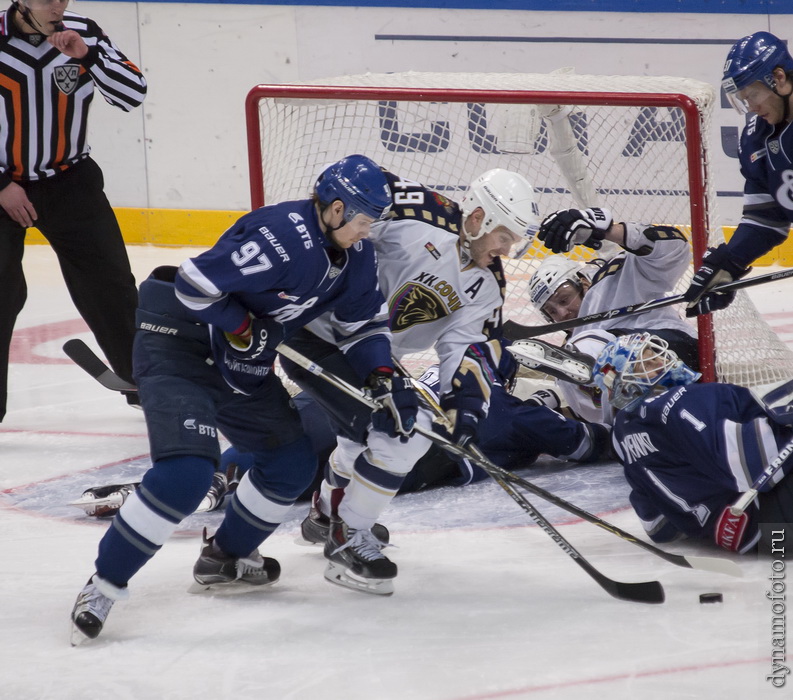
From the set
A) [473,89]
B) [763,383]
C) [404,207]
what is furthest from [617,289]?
[404,207]

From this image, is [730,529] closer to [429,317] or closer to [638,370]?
[638,370]

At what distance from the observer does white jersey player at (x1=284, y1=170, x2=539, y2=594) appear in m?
2.57

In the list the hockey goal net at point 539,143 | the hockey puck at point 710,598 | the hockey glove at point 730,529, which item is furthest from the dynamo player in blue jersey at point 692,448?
the hockey goal net at point 539,143

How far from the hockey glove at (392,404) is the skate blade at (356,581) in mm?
321

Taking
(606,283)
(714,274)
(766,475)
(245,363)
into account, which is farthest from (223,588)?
(606,283)

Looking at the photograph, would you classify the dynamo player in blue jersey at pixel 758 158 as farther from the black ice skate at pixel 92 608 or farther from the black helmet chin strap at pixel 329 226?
the black ice skate at pixel 92 608

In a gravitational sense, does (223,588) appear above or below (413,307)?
below

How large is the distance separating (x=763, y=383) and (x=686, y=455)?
4.35 feet

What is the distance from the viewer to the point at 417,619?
2.36 m

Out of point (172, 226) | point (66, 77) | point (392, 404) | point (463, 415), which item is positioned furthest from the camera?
point (172, 226)

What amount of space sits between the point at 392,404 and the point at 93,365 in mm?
1747

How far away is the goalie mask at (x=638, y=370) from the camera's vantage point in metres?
2.62

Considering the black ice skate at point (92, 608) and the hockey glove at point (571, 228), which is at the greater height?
the hockey glove at point (571, 228)

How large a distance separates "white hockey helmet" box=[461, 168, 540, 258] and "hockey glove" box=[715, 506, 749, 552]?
2.67ft
